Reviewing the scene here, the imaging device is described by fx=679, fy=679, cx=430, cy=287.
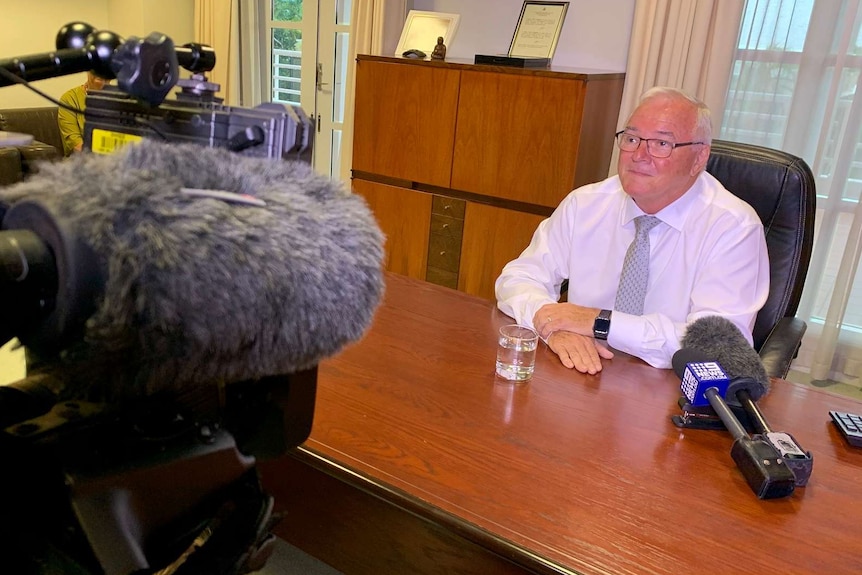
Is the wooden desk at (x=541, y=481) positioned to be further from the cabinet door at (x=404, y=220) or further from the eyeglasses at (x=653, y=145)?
the cabinet door at (x=404, y=220)

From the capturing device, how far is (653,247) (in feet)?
6.24

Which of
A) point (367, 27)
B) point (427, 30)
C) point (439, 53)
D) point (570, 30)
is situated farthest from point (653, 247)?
point (367, 27)

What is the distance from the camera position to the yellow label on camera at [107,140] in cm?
56

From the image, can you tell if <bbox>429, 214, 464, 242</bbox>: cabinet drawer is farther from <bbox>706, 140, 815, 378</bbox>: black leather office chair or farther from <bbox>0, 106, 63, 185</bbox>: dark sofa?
<bbox>0, 106, 63, 185</bbox>: dark sofa

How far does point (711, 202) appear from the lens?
185cm

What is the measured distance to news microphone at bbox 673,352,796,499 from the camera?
1.02m

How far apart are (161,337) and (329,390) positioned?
0.90m

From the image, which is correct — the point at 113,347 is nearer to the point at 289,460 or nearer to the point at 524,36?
the point at 289,460

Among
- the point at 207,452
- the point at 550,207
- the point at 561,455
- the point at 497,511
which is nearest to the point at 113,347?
the point at 207,452

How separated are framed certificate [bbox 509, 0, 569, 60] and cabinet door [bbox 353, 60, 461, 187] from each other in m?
0.36

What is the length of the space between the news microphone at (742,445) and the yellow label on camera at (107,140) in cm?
97

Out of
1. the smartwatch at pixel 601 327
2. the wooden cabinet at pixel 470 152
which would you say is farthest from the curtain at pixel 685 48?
the smartwatch at pixel 601 327

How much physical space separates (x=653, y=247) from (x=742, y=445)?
35.7 inches

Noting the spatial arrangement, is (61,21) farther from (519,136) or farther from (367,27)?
(519,136)
